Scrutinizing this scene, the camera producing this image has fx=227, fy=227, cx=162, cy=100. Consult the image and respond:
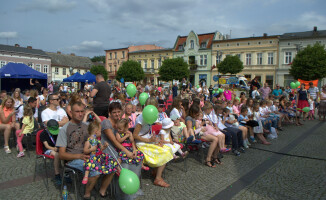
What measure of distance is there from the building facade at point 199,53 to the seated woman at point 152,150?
3821 centimetres

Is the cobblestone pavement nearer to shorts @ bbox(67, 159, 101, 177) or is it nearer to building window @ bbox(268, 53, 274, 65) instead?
shorts @ bbox(67, 159, 101, 177)

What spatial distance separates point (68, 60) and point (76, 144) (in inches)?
2365

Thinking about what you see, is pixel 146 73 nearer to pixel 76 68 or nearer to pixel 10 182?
pixel 76 68

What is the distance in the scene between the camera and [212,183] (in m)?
4.06

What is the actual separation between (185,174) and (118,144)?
165cm

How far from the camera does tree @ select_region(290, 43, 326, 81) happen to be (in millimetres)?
27703

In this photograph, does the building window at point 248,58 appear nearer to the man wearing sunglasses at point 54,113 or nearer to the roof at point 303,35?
the roof at point 303,35

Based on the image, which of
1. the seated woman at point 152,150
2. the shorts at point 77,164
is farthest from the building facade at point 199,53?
the shorts at point 77,164

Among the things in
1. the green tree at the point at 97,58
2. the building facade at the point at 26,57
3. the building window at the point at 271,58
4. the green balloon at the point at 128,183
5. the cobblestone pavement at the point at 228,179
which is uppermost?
the green tree at the point at 97,58

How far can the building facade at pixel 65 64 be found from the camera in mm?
52906

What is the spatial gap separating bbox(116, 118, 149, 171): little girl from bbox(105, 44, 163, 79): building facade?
52727 millimetres

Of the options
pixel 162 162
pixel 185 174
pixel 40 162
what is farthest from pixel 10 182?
pixel 185 174

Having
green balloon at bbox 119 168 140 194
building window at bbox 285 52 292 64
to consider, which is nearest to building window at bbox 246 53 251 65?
building window at bbox 285 52 292 64

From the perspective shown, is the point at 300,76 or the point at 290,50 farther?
the point at 290,50
